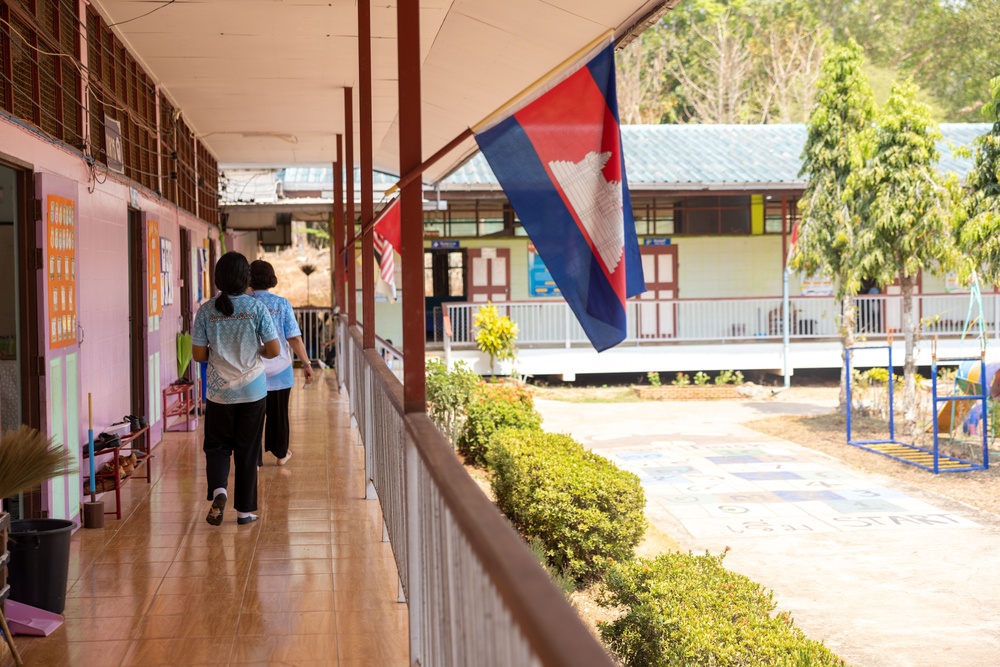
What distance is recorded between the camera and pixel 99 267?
705cm

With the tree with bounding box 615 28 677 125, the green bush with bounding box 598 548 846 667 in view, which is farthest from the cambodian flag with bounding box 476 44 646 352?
the tree with bounding box 615 28 677 125

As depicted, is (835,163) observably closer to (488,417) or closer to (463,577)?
(488,417)

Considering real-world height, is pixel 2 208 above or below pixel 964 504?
above

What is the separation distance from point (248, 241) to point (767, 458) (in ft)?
48.1

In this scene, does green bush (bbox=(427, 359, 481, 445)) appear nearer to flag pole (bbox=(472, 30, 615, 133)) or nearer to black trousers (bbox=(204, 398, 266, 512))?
black trousers (bbox=(204, 398, 266, 512))

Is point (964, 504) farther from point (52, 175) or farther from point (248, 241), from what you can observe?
point (248, 241)

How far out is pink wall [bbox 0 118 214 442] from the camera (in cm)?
554

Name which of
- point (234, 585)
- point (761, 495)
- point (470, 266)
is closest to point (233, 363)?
point (234, 585)

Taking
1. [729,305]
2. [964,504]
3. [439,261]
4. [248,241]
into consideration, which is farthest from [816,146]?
[248,241]

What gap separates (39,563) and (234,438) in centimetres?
170

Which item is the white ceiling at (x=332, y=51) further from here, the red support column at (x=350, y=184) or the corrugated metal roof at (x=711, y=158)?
the corrugated metal roof at (x=711, y=158)

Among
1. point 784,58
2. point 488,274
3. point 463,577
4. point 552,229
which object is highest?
point 784,58

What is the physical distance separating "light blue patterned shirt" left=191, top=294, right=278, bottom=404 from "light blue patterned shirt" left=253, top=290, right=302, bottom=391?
51.7 inches

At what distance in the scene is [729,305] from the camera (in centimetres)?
2108
